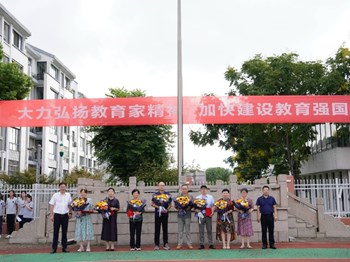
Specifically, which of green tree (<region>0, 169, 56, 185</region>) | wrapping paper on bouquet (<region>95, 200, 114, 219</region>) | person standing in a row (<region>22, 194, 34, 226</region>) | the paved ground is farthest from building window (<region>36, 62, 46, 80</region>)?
wrapping paper on bouquet (<region>95, 200, 114, 219</region>)

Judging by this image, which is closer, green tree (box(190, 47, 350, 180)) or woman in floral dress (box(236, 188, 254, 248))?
woman in floral dress (box(236, 188, 254, 248))

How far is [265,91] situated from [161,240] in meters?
10.9

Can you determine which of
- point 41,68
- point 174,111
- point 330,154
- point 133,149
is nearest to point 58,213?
point 174,111

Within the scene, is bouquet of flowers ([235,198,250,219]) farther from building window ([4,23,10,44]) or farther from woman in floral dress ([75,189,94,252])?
building window ([4,23,10,44])

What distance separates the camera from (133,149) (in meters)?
22.8

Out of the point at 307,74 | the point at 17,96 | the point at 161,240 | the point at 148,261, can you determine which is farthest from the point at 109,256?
the point at 307,74

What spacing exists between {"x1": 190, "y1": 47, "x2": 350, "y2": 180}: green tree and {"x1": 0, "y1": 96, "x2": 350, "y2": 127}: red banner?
6.08 metres

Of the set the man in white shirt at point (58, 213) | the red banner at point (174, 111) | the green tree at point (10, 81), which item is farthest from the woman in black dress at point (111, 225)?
the green tree at point (10, 81)

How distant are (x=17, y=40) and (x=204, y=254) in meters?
28.3

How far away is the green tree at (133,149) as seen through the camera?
22.8m

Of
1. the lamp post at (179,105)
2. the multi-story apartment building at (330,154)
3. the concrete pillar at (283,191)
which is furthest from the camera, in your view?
the multi-story apartment building at (330,154)

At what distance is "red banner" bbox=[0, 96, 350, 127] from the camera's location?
14352 millimetres

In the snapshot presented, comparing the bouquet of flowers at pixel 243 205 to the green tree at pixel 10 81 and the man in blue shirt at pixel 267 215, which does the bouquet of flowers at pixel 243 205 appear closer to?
the man in blue shirt at pixel 267 215

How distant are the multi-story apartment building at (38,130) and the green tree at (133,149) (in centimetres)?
179
